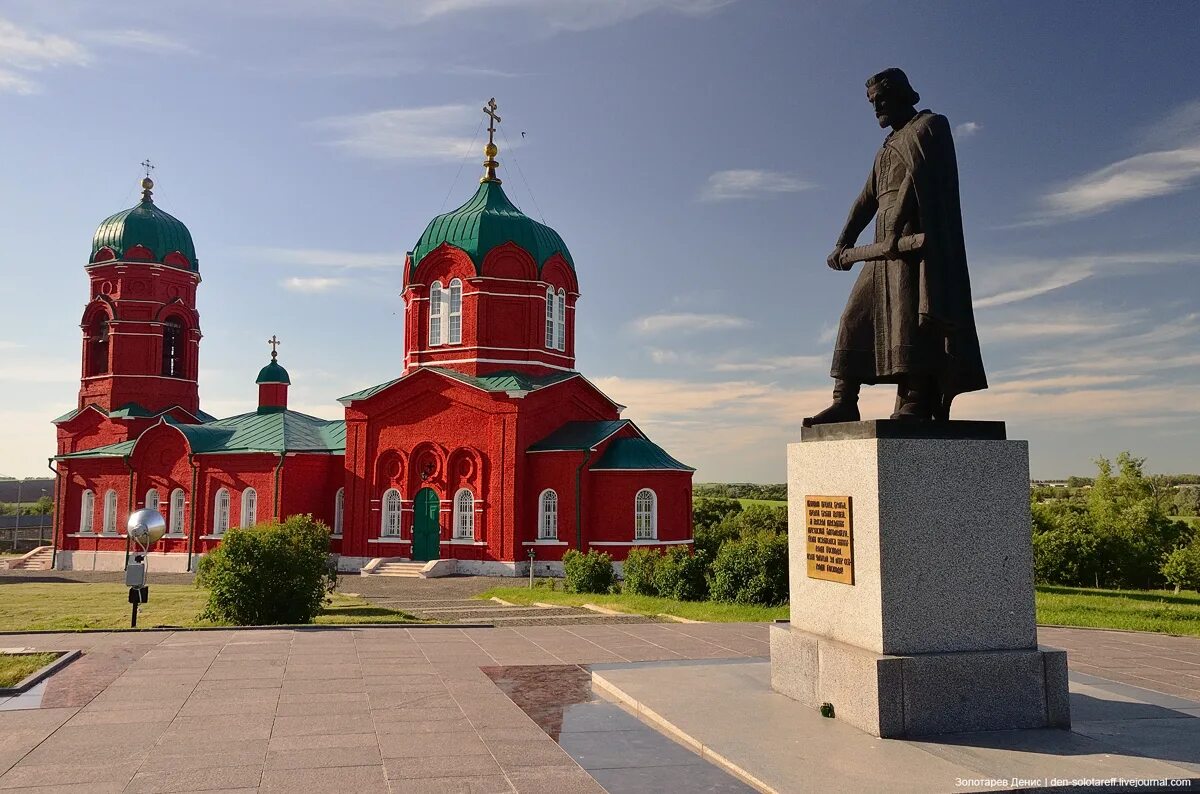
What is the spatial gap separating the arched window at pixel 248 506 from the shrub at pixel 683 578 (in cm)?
1805

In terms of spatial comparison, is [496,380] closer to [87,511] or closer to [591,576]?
[591,576]

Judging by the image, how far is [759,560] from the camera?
15570 millimetres

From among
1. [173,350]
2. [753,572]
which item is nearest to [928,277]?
[753,572]

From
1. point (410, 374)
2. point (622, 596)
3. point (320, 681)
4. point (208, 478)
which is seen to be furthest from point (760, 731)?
point (208, 478)

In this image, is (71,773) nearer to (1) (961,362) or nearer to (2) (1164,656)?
(1) (961,362)

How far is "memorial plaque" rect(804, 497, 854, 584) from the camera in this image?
6195 millimetres

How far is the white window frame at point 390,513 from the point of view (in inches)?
1101

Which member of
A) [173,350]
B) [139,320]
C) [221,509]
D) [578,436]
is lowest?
[221,509]

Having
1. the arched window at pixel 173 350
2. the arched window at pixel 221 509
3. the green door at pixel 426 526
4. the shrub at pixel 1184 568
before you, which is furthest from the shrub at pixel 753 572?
the arched window at pixel 173 350

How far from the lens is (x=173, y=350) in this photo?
1387 inches

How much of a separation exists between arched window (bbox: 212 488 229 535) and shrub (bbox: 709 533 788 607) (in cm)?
2068

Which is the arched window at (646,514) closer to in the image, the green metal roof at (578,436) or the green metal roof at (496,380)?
the green metal roof at (578,436)

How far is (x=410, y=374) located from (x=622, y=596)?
42.4 feet

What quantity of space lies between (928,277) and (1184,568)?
24149 millimetres
